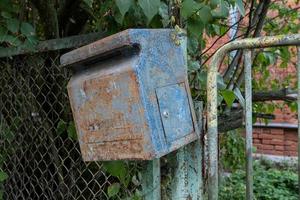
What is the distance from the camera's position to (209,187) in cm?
169

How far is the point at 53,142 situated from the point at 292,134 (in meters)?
5.49

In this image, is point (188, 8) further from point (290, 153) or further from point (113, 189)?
point (290, 153)

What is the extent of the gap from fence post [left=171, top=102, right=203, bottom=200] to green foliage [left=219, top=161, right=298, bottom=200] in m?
3.01

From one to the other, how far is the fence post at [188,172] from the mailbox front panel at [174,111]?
0.11 meters

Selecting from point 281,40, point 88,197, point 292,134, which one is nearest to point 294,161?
point 292,134

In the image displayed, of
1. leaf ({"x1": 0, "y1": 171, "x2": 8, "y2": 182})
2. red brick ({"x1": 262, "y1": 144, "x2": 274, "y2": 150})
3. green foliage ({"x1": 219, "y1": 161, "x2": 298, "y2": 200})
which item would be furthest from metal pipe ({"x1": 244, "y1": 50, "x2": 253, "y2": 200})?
red brick ({"x1": 262, "y1": 144, "x2": 274, "y2": 150})

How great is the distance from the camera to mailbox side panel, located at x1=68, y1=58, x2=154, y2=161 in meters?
1.45

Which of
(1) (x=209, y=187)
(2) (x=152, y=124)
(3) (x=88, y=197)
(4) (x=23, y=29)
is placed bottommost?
(3) (x=88, y=197)

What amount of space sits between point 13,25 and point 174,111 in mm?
986

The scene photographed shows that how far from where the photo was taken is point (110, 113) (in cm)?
152

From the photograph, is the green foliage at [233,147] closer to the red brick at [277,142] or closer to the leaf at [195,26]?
the leaf at [195,26]

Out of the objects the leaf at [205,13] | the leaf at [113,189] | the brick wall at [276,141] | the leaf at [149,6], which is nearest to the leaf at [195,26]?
the leaf at [205,13]

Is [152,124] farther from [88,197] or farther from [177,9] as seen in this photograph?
[88,197]

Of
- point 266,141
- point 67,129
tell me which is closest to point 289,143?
point 266,141
